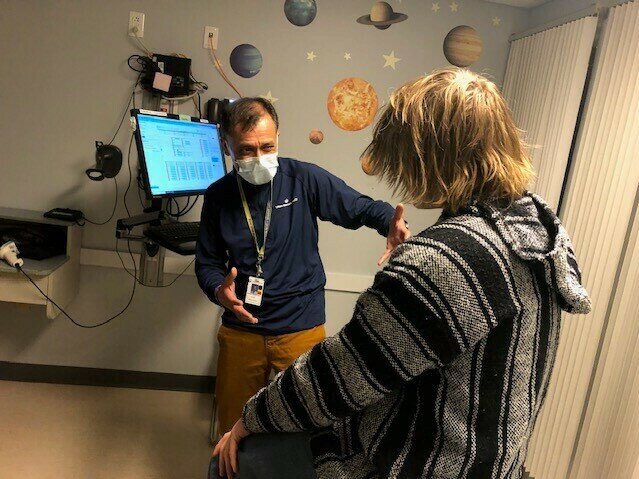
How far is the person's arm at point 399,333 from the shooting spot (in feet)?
2.29

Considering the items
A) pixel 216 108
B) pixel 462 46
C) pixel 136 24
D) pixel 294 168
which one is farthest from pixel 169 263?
pixel 462 46

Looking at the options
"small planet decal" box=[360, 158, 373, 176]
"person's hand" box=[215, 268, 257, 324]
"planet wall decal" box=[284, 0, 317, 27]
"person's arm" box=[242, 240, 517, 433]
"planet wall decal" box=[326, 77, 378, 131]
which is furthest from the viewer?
"planet wall decal" box=[326, 77, 378, 131]

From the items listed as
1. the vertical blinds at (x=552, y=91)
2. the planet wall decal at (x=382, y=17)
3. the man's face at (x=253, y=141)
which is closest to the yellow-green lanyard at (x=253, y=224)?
the man's face at (x=253, y=141)

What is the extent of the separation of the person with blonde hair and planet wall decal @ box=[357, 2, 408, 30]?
1827mm

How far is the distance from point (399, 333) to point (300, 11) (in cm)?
214

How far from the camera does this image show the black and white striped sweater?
704 mm

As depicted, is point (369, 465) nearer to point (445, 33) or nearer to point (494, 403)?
point (494, 403)

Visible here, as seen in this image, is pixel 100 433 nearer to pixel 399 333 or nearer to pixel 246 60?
pixel 246 60

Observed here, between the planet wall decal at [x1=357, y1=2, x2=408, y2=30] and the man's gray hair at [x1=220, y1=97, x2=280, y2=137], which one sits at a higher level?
the planet wall decal at [x1=357, y1=2, x2=408, y2=30]

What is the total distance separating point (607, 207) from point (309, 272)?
44.8 inches

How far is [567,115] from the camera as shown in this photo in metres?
2.06

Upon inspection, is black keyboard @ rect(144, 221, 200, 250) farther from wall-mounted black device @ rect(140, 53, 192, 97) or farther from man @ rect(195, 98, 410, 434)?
wall-mounted black device @ rect(140, 53, 192, 97)

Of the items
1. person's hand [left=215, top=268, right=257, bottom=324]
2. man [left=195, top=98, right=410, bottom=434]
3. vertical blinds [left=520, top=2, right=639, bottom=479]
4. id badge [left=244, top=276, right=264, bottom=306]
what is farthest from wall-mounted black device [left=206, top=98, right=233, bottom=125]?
vertical blinds [left=520, top=2, right=639, bottom=479]

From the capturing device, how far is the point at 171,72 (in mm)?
2352
